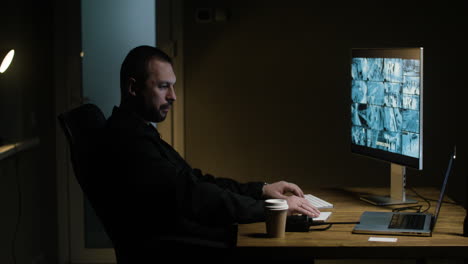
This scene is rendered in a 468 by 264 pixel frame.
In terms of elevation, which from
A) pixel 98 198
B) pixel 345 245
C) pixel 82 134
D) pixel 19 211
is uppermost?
pixel 82 134

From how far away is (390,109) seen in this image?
286 centimetres

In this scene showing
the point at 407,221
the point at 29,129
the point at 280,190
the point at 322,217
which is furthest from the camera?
the point at 29,129

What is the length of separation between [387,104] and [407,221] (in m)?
0.58

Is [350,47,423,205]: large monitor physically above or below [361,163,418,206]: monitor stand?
above

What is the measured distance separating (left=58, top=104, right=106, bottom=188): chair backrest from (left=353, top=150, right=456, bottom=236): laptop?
93 cm

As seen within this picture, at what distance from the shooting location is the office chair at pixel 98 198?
90.4 inches

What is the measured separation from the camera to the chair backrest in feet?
7.52

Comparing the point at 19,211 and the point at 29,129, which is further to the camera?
the point at 29,129

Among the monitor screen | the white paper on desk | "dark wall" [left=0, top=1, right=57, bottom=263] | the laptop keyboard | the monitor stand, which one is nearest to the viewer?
the laptop keyboard

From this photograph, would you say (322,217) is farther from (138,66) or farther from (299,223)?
(138,66)

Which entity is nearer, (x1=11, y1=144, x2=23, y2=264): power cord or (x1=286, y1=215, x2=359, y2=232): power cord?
(x1=286, y1=215, x2=359, y2=232): power cord

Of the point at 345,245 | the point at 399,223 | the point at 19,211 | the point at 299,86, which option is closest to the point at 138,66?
the point at 345,245

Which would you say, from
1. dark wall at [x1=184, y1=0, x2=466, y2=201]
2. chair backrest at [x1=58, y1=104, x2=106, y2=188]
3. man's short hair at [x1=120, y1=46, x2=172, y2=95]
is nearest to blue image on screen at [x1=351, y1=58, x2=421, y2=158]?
man's short hair at [x1=120, y1=46, x2=172, y2=95]

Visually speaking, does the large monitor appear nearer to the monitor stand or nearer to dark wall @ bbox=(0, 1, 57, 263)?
A: the monitor stand
